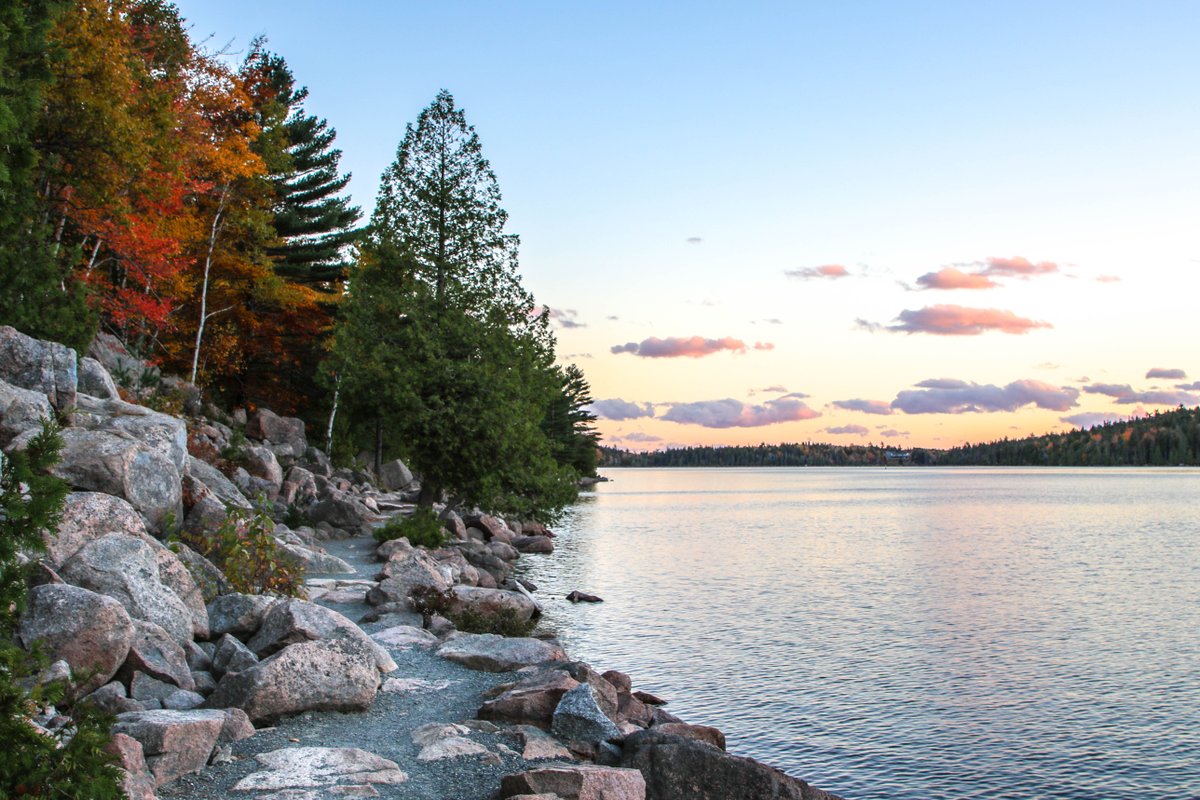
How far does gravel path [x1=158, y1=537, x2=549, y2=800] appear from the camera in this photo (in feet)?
30.7

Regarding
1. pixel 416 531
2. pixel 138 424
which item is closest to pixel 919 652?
pixel 416 531

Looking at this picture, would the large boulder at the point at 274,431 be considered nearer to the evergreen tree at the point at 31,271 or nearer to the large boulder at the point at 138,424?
the evergreen tree at the point at 31,271

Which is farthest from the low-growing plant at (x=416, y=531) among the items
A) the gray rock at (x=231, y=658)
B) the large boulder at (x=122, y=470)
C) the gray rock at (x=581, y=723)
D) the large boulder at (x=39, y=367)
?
the gray rock at (x=581, y=723)

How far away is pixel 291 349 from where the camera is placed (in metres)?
52.8

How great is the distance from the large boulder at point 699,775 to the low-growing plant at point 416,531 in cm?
2012

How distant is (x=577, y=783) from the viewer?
9.52 meters

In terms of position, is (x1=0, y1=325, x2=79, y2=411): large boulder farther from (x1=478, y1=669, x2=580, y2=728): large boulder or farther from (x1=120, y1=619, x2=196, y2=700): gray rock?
(x1=478, y1=669, x2=580, y2=728): large boulder

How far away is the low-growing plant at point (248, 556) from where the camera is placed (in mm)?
16500

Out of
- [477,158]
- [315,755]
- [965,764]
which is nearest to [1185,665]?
[965,764]

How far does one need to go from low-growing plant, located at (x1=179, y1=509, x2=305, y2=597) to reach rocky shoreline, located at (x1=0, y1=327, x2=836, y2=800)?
0.19 metres

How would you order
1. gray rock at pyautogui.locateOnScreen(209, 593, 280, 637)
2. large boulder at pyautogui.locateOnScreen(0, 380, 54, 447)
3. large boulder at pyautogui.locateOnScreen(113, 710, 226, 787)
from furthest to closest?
large boulder at pyautogui.locateOnScreen(0, 380, 54, 447) < gray rock at pyautogui.locateOnScreen(209, 593, 280, 637) < large boulder at pyautogui.locateOnScreen(113, 710, 226, 787)

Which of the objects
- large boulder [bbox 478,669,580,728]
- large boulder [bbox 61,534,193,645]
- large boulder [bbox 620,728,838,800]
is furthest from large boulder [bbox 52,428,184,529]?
large boulder [bbox 620,728,838,800]

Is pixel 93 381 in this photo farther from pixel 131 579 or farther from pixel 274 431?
pixel 274 431

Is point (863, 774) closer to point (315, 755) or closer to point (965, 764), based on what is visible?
point (965, 764)
